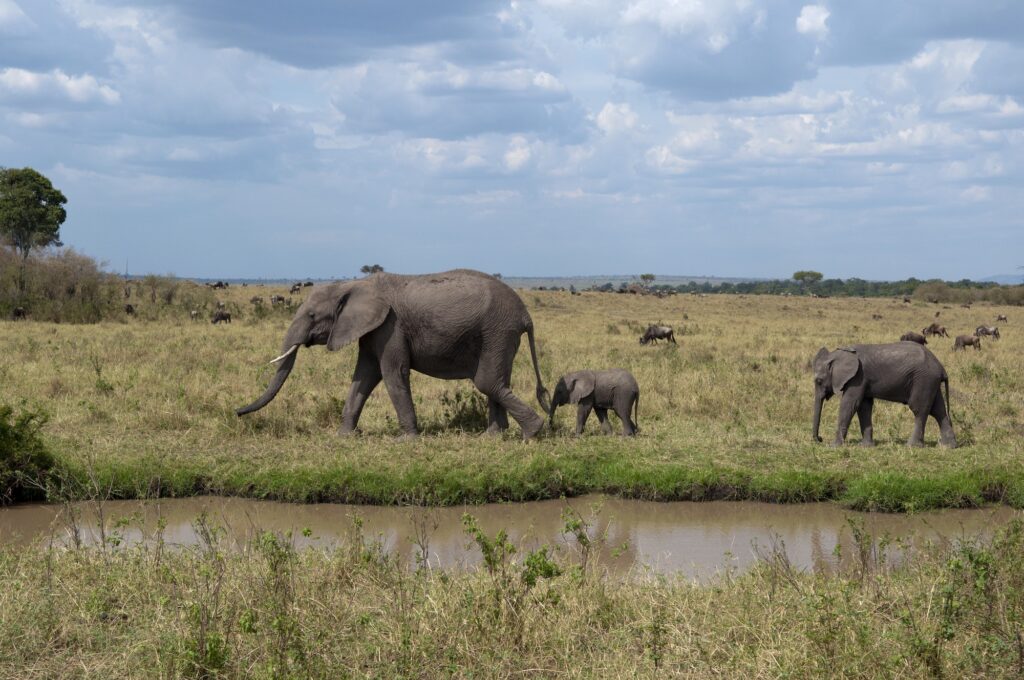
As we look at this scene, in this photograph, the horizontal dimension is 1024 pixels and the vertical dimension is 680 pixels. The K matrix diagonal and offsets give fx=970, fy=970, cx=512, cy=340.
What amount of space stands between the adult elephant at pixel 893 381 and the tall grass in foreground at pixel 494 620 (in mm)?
5561

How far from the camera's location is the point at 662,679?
5.11 metres

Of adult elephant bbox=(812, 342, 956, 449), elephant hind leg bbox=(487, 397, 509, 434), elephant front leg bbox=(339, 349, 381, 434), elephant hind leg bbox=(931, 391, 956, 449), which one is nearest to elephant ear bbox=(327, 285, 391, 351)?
elephant front leg bbox=(339, 349, 381, 434)

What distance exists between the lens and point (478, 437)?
1262 cm

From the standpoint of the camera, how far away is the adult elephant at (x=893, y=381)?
12195mm

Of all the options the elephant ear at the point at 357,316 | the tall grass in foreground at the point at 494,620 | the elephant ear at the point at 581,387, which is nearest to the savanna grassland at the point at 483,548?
the tall grass in foreground at the point at 494,620

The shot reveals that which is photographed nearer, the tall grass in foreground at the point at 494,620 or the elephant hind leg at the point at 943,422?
the tall grass in foreground at the point at 494,620

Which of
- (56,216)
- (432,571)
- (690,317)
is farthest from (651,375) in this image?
(56,216)

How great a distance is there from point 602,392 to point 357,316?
339cm

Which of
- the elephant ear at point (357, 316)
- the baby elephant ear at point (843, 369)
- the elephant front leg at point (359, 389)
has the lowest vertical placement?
the elephant front leg at point (359, 389)

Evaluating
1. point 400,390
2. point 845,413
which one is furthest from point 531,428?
point 845,413

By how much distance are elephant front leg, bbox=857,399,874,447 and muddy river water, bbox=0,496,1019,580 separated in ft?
7.00

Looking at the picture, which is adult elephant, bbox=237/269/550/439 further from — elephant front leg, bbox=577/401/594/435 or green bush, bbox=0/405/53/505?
green bush, bbox=0/405/53/505

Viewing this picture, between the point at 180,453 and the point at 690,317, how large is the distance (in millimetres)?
34182

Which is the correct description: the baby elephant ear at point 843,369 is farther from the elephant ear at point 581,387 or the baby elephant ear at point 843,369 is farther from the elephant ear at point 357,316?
the elephant ear at point 357,316
